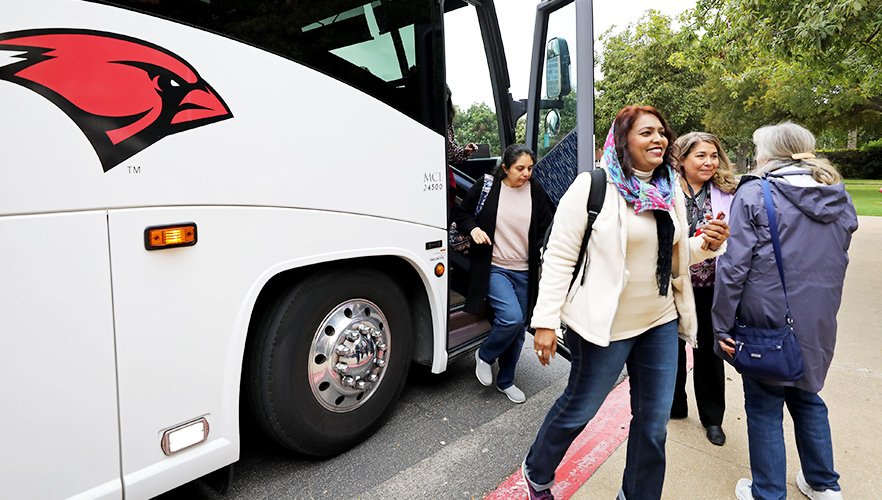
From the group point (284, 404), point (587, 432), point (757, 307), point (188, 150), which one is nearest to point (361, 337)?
point (284, 404)

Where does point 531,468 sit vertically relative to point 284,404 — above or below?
below

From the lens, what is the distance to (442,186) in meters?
3.15

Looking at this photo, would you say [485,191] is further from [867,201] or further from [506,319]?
[867,201]

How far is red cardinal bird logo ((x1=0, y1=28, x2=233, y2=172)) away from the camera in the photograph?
5.34 feet

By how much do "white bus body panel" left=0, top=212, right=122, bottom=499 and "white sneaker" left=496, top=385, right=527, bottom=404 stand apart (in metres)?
2.37

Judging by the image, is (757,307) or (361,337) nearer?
(757,307)

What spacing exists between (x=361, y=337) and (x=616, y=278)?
1340mm

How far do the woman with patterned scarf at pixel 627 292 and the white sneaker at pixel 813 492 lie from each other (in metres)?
0.90

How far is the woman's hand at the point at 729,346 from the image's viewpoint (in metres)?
2.34

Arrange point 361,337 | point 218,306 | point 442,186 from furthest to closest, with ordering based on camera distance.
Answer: point 442,186, point 361,337, point 218,306

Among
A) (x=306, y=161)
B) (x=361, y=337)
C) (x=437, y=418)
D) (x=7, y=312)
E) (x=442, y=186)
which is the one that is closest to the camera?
(x=7, y=312)

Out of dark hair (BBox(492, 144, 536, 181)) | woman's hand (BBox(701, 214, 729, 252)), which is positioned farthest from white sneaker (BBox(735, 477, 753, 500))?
dark hair (BBox(492, 144, 536, 181))

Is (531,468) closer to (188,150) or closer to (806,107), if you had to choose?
(188,150)

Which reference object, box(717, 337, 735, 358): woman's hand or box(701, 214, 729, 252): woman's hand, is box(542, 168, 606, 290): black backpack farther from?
box(717, 337, 735, 358): woman's hand
